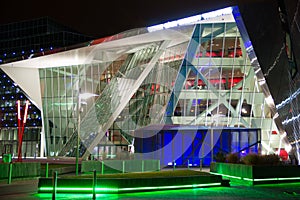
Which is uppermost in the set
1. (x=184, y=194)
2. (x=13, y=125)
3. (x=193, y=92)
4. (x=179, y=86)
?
(x=179, y=86)

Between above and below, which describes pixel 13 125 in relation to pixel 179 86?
below

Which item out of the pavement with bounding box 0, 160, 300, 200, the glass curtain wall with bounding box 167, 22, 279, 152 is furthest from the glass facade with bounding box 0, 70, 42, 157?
the pavement with bounding box 0, 160, 300, 200

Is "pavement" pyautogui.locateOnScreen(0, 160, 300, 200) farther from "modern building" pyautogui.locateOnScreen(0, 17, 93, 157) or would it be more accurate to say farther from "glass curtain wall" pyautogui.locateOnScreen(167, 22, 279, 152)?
"modern building" pyautogui.locateOnScreen(0, 17, 93, 157)

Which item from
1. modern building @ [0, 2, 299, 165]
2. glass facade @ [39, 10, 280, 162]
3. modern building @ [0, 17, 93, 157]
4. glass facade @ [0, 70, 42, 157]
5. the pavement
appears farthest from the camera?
modern building @ [0, 17, 93, 157]

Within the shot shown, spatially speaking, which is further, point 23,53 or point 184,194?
point 23,53

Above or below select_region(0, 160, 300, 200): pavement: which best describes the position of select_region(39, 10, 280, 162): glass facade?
above

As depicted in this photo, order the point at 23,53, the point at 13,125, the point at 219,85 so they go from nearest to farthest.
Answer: the point at 219,85 < the point at 13,125 < the point at 23,53

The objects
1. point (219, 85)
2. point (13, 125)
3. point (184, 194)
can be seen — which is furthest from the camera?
point (13, 125)

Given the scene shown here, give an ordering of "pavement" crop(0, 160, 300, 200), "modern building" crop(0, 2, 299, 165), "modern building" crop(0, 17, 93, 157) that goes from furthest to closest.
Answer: "modern building" crop(0, 17, 93, 157), "modern building" crop(0, 2, 299, 165), "pavement" crop(0, 160, 300, 200)

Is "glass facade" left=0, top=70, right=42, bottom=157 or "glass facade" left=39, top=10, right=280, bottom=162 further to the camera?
"glass facade" left=0, top=70, right=42, bottom=157

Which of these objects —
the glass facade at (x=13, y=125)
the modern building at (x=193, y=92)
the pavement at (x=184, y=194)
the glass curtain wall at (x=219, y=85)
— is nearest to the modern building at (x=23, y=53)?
the glass facade at (x=13, y=125)

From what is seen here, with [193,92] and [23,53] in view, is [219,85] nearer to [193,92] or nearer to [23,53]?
[193,92]

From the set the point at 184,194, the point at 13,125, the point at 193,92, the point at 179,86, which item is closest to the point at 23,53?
the point at 13,125

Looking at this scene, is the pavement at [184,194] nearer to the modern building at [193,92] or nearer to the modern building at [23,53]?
the modern building at [193,92]
